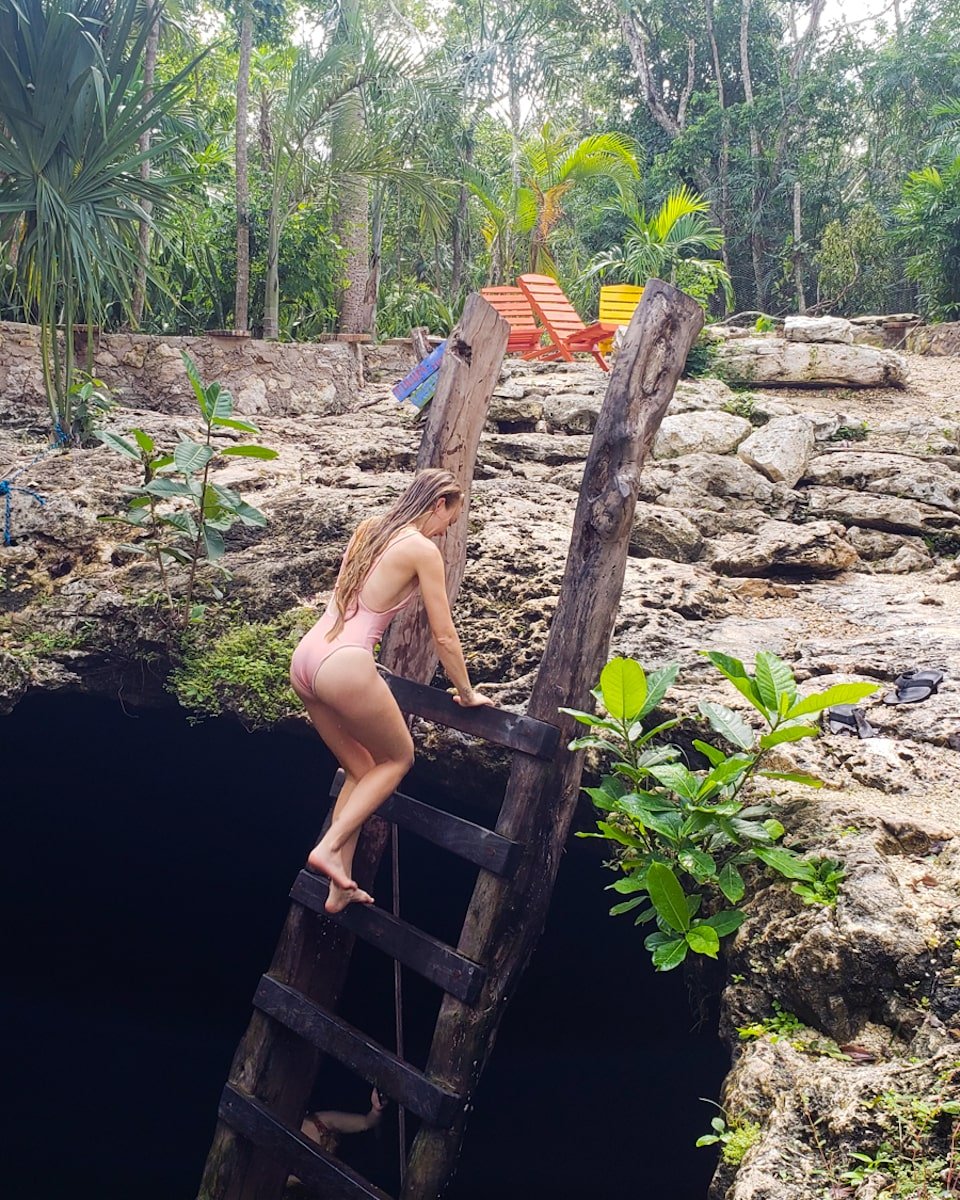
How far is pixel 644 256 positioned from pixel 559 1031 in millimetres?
10042

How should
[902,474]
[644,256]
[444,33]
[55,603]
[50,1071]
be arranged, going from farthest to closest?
[444,33], [644,256], [902,474], [50,1071], [55,603]

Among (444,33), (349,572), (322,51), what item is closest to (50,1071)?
(349,572)

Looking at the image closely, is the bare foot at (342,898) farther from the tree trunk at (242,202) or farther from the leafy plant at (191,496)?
the tree trunk at (242,202)

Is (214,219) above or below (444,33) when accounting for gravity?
Result: below

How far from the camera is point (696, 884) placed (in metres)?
3.33

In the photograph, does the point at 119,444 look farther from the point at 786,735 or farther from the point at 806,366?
the point at 806,366

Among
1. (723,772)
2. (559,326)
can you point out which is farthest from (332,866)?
(559,326)

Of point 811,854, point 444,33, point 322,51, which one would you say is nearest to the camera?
point 811,854

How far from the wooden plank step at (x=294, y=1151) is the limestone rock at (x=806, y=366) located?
7986 mm

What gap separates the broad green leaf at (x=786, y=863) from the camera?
288cm

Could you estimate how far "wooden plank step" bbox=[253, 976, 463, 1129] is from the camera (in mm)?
3152

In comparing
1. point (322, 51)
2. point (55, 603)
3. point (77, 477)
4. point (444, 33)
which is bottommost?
point (55, 603)

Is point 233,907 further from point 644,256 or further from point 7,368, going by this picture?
point 644,256

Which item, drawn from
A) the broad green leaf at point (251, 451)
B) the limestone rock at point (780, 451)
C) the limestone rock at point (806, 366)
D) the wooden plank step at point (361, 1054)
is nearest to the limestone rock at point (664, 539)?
the limestone rock at point (780, 451)
